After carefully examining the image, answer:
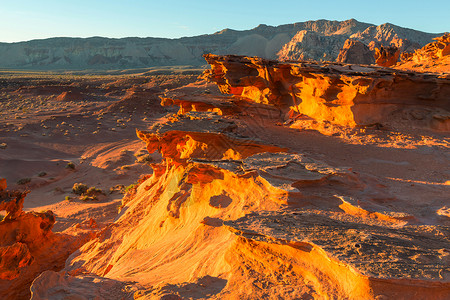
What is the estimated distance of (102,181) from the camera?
48.8ft

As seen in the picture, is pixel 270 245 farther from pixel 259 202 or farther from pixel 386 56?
pixel 386 56

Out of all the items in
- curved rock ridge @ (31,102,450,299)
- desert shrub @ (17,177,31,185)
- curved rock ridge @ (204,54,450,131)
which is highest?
curved rock ridge @ (204,54,450,131)

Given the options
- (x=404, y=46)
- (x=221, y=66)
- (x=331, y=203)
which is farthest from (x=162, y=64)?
(x=331, y=203)

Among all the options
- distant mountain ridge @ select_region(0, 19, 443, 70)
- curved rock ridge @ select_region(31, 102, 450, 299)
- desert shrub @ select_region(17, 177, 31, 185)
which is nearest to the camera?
curved rock ridge @ select_region(31, 102, 450, 299)

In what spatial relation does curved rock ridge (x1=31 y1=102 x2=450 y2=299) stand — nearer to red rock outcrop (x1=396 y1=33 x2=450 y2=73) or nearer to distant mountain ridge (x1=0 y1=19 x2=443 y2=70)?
red rock outcrop (x1=396 y1=33 x2=450 y2=73)

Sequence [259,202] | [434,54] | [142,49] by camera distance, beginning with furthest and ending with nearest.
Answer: [142,49] < [434,54] < [259,202]

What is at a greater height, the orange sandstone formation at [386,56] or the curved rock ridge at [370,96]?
the orange sandstone formation at [386,56]

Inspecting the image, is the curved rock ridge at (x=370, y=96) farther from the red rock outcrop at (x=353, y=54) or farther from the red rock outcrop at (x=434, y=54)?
the red rock outcrop at (x=353, y=54)

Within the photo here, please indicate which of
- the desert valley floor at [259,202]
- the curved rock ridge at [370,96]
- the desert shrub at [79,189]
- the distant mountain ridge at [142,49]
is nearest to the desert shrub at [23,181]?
the desert valley floor at [259,202]

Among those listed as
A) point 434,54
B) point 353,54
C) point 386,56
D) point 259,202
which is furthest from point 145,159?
point 353,54

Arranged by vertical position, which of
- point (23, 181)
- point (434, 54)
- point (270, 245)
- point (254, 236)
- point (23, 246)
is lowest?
point (23, 181)

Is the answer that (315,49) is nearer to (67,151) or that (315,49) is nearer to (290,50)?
(290,50)

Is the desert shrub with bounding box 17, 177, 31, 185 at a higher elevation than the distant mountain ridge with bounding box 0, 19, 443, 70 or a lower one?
lower

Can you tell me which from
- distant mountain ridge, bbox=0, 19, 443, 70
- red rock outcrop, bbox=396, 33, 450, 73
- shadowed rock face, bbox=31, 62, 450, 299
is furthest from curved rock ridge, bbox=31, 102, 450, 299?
distant mountain ridge, bbox=0, 19, 443, 70
